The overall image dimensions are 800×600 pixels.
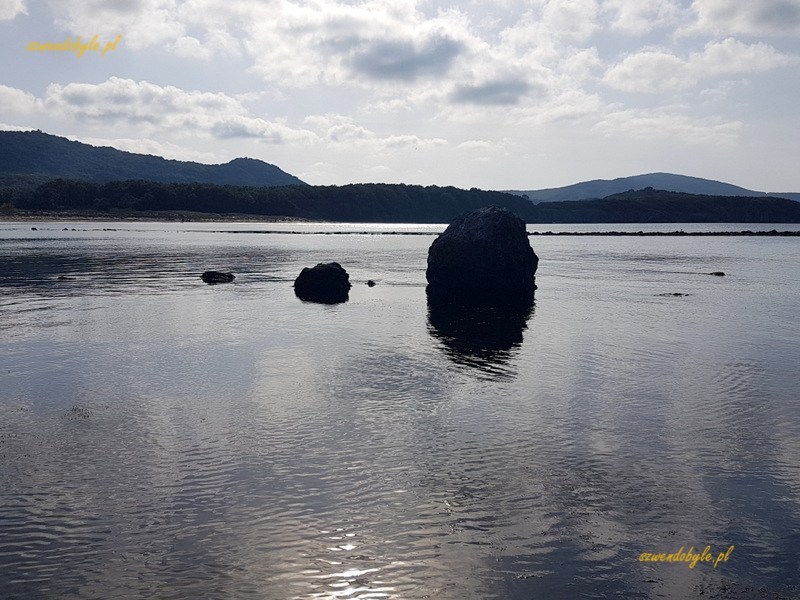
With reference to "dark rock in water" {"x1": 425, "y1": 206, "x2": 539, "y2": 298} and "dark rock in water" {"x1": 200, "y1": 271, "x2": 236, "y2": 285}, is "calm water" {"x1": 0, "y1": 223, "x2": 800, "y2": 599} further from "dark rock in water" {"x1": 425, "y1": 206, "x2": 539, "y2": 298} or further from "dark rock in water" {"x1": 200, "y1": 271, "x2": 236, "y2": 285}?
"dark rock in water" {"x1": 200, "y1": 271, "x2": 236, "y2": 285}

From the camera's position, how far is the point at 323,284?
43.6m

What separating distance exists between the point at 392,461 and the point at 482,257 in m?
30.8

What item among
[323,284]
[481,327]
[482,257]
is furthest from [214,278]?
[481,327]

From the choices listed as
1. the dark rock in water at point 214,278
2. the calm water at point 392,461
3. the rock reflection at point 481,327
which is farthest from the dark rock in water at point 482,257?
the dark rock in water at point 214,278

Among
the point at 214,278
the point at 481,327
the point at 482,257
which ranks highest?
the point at 482,257

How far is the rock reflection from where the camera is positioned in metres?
24.3

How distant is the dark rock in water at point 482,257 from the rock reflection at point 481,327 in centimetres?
79

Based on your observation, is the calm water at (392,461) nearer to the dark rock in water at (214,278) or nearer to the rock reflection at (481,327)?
the rock reflection at (481,327)

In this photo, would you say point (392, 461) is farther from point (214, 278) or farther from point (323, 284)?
point (214, 278)

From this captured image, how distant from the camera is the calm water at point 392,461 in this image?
9.19 meters

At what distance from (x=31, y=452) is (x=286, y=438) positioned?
5.56m

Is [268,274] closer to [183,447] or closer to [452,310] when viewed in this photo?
[452,310]

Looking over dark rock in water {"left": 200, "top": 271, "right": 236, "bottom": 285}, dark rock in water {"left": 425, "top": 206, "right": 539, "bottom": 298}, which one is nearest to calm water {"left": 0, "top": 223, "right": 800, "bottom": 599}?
dark rock in water {"left": 425, "top": 206, "right": 539, "bottom": 298}

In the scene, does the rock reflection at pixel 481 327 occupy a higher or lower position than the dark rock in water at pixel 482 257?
lower
